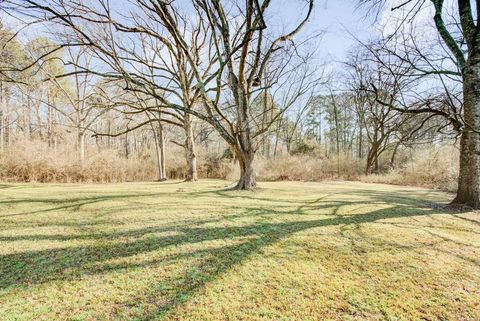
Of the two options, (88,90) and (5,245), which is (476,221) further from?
(88,90)

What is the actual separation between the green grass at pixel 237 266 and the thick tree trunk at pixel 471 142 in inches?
38.9

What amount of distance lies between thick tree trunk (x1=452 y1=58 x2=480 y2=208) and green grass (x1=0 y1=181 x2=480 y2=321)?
99 centimetres

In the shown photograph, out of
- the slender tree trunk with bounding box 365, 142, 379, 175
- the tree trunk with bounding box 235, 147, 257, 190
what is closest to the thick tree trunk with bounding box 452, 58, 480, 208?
the tree trunk with bounding box 235, 147, 257, 190

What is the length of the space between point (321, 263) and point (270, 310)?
39.2 inches

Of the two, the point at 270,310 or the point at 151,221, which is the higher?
the point at 151,221

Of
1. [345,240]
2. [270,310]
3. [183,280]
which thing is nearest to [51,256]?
[183,280]

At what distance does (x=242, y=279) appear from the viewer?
2336 mm

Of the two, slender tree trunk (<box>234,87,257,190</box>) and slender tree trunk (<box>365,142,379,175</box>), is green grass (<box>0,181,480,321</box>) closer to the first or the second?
slender tree trunk (<box>234,87,257,190</box>)

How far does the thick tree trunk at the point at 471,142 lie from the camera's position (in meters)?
5.02

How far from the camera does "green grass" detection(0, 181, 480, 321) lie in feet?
6.40

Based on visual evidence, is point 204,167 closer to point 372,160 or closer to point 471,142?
point 372,160

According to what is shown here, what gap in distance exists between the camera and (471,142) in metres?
5.17

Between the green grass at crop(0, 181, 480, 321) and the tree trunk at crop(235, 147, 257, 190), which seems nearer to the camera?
the green grass at crop(0, 181, 480, 321)

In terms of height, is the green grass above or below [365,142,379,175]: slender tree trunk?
below
